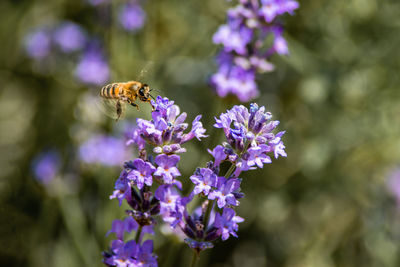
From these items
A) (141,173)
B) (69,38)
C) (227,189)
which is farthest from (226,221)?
(69,38)

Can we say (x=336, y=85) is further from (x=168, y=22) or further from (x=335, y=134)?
(x=168, y=22)

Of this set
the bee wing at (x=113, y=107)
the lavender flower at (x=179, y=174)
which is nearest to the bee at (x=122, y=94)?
the bee wing at (x=113, y=107)

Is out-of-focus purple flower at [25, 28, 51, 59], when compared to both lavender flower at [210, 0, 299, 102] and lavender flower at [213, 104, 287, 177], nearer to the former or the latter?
lavender flower at [210, 0, 299, 102]

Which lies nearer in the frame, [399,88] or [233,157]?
[233,157]

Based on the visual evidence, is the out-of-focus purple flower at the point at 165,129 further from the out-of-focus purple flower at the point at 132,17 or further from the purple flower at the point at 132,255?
the out-of-focus purple flower at the point at 132,17

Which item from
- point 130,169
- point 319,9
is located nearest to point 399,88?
point 319,9

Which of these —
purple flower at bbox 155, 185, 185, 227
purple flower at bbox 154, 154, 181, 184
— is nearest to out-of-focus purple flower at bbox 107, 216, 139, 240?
purple flower at bbox 155, 185, 185, 227
